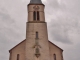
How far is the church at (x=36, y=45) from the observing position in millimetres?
24594

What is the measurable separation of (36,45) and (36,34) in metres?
2.51

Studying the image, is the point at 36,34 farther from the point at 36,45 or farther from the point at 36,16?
the point at 36,16

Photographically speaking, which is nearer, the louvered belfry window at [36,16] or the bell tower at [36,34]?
the bell tower at [36,34]

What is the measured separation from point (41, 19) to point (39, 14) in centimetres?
139

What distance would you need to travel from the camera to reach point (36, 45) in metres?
24.9

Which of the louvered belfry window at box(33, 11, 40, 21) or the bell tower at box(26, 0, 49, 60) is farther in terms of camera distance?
the louvered belfry window at box(33, 11, 40, 21)

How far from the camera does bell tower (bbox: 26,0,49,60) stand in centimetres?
2452

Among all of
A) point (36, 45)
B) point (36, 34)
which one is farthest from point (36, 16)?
point (36, 45)

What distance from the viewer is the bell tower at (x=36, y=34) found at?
24.5 m

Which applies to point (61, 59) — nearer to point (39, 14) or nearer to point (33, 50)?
point (33, 50)

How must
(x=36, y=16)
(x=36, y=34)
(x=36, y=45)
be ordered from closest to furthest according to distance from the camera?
(x=36, y=45) < (x=36, y=34) < (x=36, y=16)

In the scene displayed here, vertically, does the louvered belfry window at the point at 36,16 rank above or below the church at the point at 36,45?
above

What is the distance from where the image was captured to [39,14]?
96.1ft

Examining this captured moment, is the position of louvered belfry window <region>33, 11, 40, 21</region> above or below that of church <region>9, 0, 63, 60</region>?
above
